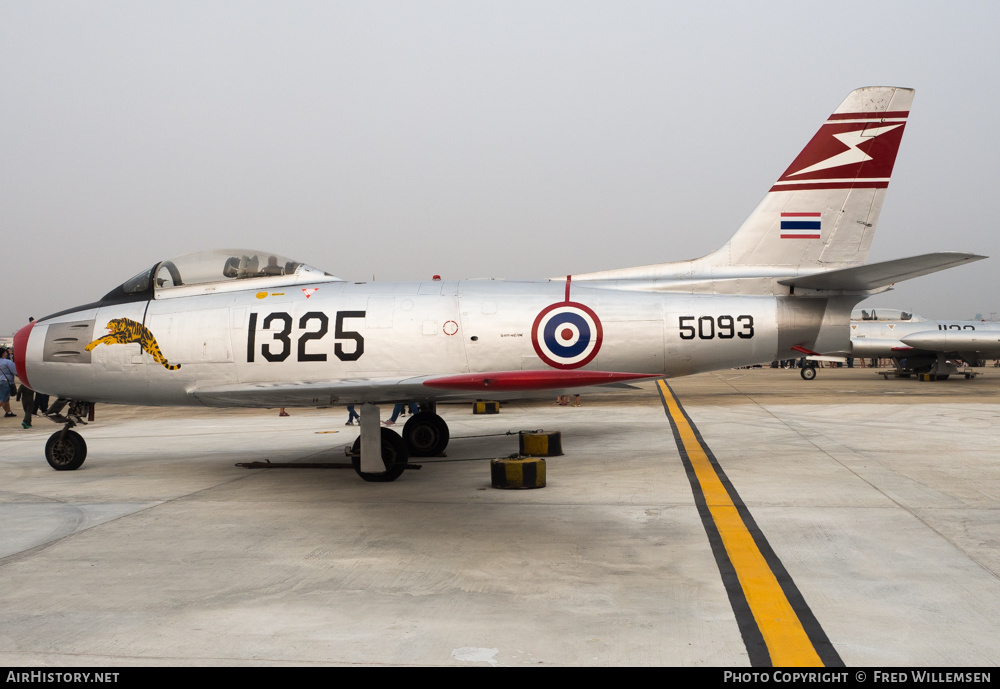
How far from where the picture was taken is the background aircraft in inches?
1165

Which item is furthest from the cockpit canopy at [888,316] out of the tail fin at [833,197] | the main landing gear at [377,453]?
the main landing gear at [377,453]

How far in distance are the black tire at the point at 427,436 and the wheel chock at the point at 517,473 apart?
315 cm

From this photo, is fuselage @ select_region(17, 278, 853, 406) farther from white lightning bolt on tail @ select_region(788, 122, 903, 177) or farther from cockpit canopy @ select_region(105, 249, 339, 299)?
white lightning bolt on tail @ select_region(788, 122, 903, 177)

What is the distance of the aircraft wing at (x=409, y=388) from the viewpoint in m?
7.25

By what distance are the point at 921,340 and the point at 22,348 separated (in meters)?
30.9

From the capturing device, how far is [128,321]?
9891 millimetres

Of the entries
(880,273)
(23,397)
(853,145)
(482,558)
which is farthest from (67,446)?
(853,145)

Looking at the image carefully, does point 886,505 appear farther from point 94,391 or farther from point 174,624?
point 94,391

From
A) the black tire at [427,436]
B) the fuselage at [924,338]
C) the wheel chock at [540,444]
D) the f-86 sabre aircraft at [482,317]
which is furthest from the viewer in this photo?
the fuselage at [924,338]

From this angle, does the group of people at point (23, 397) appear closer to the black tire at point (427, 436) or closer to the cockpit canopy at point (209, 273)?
the cockpit canopy at point (209, 273)

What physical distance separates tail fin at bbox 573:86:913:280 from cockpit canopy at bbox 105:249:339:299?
17.1ft

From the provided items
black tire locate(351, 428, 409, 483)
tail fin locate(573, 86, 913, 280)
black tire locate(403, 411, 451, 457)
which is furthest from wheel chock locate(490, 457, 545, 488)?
tail fin locate(573, 86, 913, 280)

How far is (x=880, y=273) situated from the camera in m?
8.97
